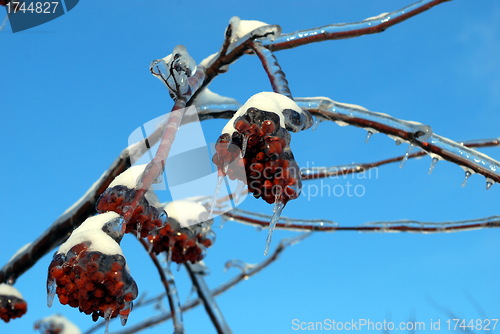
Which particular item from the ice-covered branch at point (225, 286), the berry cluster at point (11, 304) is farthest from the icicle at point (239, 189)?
the ice-covered branch at point (225, 286)

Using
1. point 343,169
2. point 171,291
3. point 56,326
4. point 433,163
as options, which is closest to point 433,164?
point 433,163

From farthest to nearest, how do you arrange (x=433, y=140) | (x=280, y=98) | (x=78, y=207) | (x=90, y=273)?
(x=78, y=207) → (x=433, y=140) → (x=280, y=98) → (x=90, y=273)

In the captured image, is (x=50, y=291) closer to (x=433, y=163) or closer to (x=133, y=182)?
(x=133, y=182)

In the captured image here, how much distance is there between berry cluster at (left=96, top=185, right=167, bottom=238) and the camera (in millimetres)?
1110

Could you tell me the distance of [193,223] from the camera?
2639 mm

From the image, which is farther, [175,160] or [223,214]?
[223,214]

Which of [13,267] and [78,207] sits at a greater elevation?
[78,207]

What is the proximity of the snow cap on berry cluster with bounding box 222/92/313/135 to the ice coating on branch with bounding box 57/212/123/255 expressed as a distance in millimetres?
320

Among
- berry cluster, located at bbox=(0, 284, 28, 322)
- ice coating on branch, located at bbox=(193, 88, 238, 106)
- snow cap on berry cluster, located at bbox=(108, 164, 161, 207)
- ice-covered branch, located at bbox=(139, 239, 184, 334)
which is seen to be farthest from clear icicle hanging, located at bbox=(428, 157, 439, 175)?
berry cluster, located at bbox=(0, 284, 28, 322)

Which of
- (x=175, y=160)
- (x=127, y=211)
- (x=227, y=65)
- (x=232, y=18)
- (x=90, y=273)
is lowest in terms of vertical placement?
(x=90, y=273)

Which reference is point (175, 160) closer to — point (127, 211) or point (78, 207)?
point (78, 207)

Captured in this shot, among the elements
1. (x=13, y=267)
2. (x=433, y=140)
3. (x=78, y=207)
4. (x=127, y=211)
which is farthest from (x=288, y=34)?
(x=13, y=267)

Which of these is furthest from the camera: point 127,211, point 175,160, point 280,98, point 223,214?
point 223,214

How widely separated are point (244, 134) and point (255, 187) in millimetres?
114
